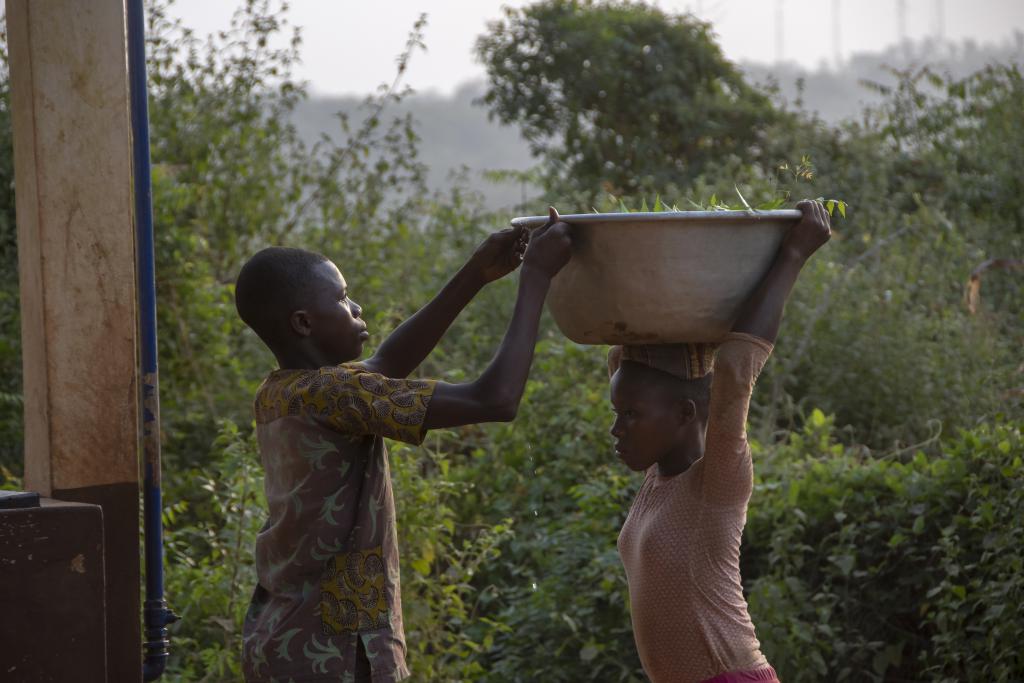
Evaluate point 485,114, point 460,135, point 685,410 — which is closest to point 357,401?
point 685,410

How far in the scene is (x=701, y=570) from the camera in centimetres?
237

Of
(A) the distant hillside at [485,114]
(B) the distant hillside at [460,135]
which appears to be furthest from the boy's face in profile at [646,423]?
(B) the distant hillside at [460,135]

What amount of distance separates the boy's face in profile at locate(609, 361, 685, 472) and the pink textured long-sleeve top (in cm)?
7

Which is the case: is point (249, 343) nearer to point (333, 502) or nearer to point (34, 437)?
point (34, 437)

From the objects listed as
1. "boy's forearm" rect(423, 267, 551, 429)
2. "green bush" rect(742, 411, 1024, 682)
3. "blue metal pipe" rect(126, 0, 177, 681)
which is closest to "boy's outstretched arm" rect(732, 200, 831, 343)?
"boy's forearm" rect(423, 267, 551, 429)

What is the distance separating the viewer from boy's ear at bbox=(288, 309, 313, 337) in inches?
98.9

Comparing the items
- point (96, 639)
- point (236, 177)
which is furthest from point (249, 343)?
point (96, 639)

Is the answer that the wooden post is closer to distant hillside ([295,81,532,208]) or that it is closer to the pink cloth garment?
the pink cloth garment

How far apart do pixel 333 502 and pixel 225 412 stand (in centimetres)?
344

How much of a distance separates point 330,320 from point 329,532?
423mm

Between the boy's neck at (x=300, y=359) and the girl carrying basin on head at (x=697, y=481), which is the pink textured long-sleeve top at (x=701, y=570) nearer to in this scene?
the girl carrying basin on head at (x=697, y=481)

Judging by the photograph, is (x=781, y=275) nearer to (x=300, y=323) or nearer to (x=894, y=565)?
(x=300, y=323)

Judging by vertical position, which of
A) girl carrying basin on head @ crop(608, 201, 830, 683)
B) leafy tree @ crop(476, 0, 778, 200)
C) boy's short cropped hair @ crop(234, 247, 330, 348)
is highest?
leafy tree @ crop(476, 0, 778, 200)

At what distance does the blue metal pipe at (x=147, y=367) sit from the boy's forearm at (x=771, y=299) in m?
1.44
